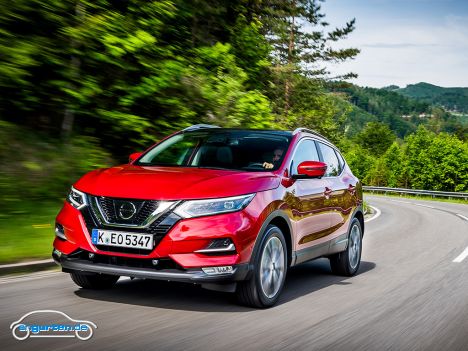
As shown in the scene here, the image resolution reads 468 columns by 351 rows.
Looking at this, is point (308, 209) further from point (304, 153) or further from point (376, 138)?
point (376, 138)

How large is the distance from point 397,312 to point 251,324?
5.56 feet

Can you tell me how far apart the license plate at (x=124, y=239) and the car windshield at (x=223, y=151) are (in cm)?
139

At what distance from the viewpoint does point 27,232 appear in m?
9.37

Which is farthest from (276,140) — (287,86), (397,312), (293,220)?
(287,86)

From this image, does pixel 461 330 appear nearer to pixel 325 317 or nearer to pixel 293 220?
pixel 325 317

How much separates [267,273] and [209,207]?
99cm

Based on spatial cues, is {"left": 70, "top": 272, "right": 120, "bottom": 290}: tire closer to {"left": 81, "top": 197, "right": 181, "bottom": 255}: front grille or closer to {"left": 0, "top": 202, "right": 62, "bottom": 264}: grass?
{"left": 81, "top": 197, "right": 181, "bottom": 255}: front grille

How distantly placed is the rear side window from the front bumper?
2.71 m

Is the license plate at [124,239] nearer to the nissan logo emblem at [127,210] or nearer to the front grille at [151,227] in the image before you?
the front grille at [151,227]

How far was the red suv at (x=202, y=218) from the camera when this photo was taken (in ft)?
17.5

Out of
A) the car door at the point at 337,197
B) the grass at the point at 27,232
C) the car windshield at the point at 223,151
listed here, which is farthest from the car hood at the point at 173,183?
the grass at the point at 27,232

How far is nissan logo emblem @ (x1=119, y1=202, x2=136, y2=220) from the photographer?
17.6ft

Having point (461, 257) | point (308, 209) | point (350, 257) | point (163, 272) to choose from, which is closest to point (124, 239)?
point (163, 272)

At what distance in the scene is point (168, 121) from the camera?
46.7 feet
